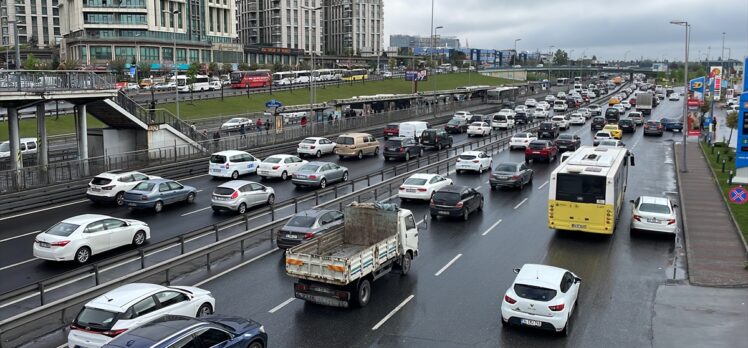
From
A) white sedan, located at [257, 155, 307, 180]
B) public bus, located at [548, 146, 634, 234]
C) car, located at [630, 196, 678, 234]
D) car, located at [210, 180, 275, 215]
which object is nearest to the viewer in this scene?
public bus, located at [548, 146, 634, 234]

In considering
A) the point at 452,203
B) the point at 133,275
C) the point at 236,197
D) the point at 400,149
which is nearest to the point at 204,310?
the point at 133,275

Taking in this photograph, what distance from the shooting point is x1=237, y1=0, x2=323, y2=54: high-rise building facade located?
180 meters

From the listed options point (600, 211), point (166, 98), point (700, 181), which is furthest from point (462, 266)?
point (166, 98)

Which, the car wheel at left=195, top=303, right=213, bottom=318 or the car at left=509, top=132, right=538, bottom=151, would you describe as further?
the car at left=509, top=132, right=538, bottom=151

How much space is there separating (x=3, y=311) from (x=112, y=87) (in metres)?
22.7

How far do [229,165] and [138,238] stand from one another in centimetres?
1472

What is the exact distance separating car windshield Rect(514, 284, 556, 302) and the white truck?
3661 mm

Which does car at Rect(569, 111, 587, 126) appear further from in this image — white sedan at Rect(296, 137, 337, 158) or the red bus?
the red bus

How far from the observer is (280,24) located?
180000 mm

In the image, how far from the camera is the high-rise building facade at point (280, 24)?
180 metres

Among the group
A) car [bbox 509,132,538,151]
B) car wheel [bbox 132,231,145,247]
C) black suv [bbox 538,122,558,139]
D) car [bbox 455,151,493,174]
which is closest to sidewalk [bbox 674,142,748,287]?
car [bbox 455,151,493,174]

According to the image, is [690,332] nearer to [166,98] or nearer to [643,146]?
[643,146]

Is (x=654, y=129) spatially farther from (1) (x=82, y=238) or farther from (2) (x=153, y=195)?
(1) (x=82, y=238)

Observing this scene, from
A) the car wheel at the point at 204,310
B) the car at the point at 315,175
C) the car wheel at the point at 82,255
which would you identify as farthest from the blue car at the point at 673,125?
the car wheel at the point at 204,310
